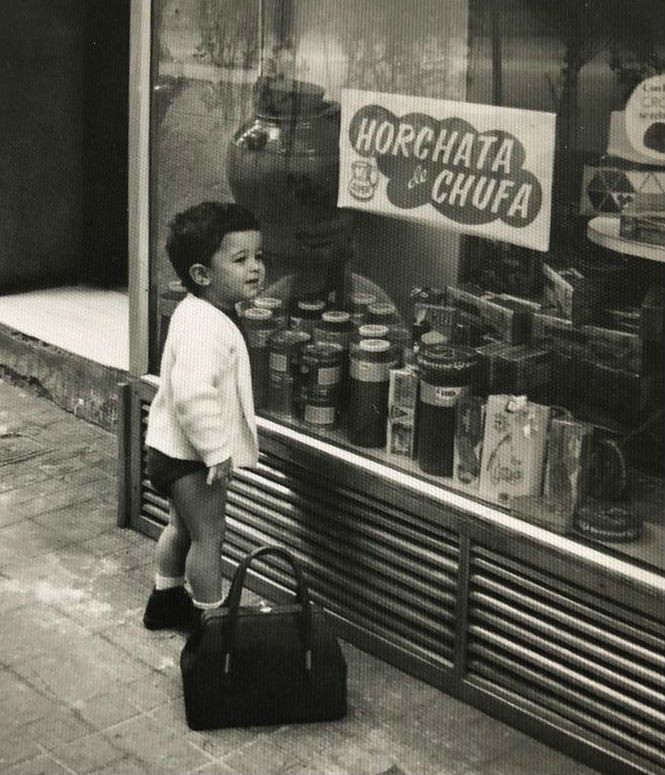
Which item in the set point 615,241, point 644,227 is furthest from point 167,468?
point 644,227

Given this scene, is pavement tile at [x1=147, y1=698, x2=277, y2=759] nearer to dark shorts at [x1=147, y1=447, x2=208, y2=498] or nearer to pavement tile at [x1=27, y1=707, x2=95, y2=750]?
pavement tile at [x1=27, y1=707, x2=95, y2=750]

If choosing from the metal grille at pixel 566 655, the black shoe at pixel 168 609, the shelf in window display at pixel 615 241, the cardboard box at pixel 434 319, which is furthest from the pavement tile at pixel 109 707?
the shelf in window display at pixel 615 241

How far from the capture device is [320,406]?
545 centimetres

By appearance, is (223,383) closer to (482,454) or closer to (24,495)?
(482,454)

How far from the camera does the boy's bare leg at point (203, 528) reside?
507 centimetres

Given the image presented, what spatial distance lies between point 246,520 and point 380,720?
48.0 inches

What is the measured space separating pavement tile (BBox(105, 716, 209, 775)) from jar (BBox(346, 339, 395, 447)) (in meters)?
1.28

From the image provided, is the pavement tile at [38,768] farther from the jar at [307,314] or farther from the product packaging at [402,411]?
the jar at [307,314]

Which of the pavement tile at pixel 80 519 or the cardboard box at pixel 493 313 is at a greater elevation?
the cardboard box at pixel 493 313

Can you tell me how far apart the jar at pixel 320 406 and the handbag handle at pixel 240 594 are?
0.89m

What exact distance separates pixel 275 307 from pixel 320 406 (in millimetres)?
466

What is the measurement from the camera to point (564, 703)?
461 cm

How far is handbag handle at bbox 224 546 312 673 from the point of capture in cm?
453

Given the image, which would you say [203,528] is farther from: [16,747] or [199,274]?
[16,747]
